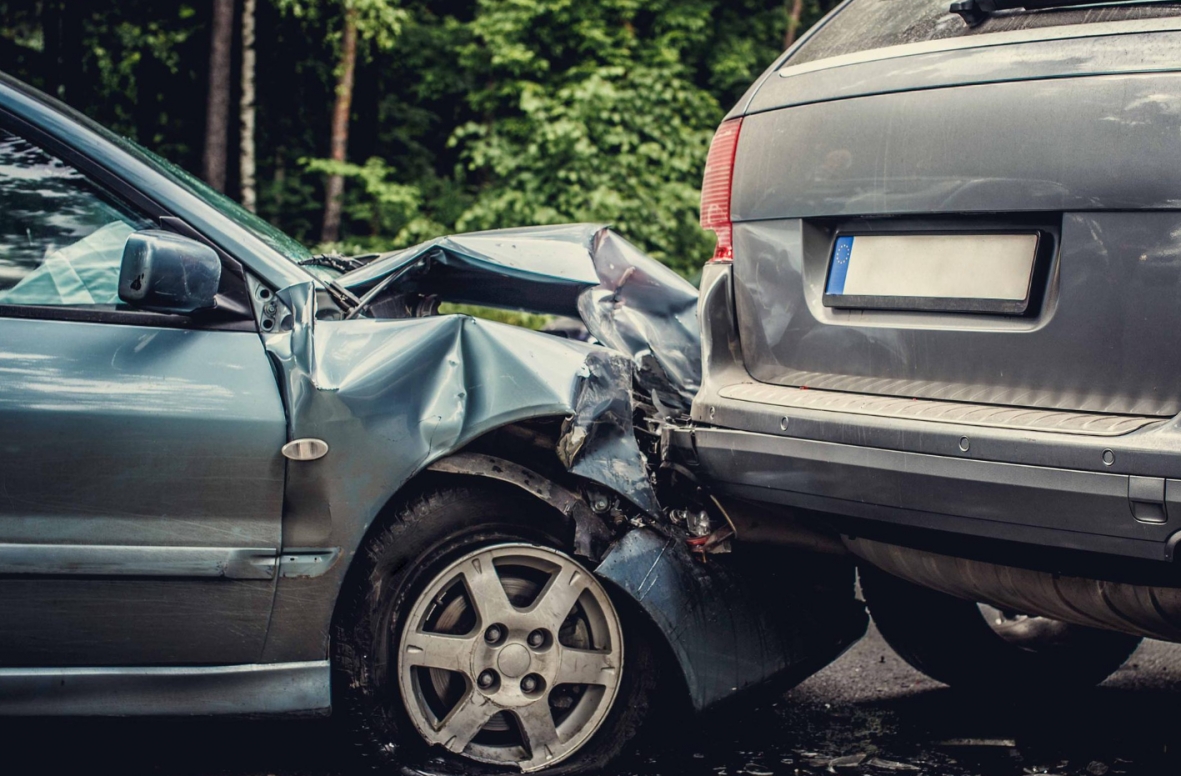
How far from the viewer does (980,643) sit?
140 inches

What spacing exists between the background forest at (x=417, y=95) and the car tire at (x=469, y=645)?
9.18m

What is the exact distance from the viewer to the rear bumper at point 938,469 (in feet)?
6.88

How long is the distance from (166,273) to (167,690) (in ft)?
3.04

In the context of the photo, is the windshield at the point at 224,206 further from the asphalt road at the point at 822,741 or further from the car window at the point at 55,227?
the asphalt road at the point at 822,741

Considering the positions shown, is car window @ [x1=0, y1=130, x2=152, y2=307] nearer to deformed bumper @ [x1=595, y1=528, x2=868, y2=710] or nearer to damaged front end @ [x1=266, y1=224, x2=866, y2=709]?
damaged front end @ [x1=266, y1=224, x2=866, y2=709]

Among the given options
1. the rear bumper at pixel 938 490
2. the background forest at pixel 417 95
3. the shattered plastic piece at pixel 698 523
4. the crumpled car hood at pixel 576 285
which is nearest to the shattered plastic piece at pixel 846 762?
the shattered plastic piece at pixel 698 523

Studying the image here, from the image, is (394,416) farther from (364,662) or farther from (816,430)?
(816,430)

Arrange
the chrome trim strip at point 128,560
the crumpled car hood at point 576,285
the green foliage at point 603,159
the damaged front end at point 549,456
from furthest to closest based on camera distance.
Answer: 1. the green foliage at point 603,159
2. the crumpled car hood at point 576,285
3. the damaged front end at point 549,456
4. the chrome trim strip at point 128,560

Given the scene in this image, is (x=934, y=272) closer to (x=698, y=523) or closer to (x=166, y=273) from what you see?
(x=698, y=523)

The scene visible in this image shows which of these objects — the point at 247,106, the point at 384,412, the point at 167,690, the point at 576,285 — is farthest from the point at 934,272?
the point at 247,106

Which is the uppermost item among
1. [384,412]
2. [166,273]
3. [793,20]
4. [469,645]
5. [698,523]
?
[793,20]

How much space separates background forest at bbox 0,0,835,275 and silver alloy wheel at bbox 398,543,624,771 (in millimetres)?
9224

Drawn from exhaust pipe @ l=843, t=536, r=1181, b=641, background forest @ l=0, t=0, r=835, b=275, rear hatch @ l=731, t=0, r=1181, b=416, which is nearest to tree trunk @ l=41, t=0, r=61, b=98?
background forest @ l=0, t=0, r=835, b=275

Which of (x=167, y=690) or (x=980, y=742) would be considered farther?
(x=980, y=742)
